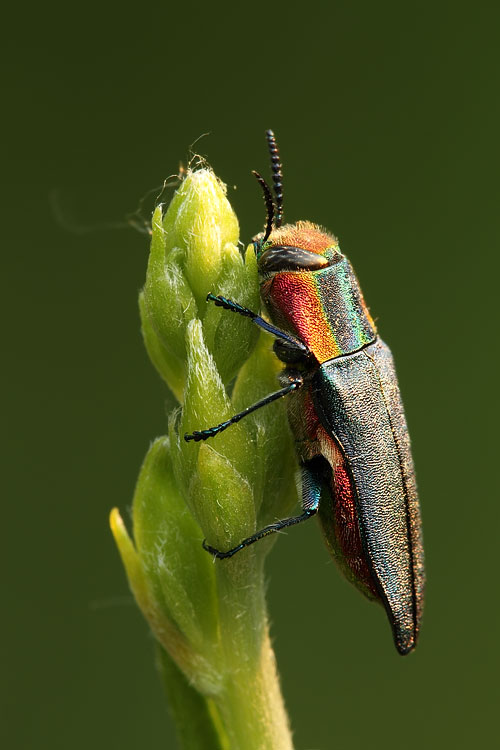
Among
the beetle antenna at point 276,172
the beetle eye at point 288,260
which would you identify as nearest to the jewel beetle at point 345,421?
the beetle eye at point 288,260

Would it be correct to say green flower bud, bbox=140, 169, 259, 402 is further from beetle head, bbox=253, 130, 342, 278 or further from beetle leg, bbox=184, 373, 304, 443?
beetle head, bbox=253, 130, 342, 278

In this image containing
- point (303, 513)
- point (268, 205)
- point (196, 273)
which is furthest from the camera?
point (268, 205)

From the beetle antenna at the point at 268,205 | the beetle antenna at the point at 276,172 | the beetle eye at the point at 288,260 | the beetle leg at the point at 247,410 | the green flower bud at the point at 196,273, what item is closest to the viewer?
the beetle leg at the point at 247,410

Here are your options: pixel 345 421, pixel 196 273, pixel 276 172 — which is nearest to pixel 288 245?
pixel 276 172

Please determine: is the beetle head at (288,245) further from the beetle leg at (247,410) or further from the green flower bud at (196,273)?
the green flower bud at (196,273)

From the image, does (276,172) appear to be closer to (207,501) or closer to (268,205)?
(268,205)

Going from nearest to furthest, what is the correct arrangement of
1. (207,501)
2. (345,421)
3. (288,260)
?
(207,501) → (345,421) → (288,260)

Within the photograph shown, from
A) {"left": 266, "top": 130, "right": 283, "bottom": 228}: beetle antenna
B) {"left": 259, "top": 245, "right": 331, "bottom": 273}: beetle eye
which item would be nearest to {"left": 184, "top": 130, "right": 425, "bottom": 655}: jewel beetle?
{"left": 259, "top": 245, "right": 331, "bottom": 273}: beetle eye
